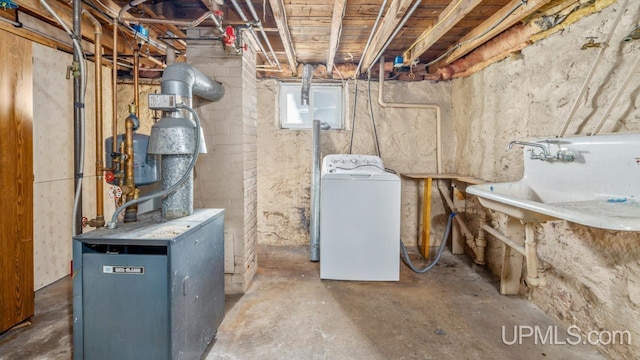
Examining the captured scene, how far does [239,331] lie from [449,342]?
4.04 ft

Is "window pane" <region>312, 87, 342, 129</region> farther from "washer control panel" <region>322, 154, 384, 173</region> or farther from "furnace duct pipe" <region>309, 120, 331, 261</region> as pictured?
"washer control panel" <region>322, 154, 384, 173</region>

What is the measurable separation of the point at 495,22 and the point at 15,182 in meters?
3.22

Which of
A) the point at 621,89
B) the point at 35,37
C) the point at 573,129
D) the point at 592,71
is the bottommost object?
the point at 573,129

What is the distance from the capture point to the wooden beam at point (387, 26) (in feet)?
6.19

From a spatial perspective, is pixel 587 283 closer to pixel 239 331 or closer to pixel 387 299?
pixel 387 299

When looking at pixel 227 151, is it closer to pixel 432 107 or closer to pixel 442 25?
pixel 442 25

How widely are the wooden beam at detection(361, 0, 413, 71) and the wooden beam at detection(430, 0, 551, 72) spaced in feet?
2.24

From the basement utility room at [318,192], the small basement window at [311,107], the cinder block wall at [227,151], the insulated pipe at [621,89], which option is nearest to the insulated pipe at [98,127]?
the basement utility room at [318,192]

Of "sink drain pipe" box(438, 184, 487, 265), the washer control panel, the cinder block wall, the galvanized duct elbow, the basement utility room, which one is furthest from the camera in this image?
the washer control panel

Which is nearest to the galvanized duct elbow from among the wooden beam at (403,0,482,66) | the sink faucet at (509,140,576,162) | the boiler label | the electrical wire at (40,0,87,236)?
the electrical wire at (40,0,87,236)

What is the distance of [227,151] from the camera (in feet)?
7.84

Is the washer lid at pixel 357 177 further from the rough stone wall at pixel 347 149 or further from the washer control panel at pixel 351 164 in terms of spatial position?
the rough stone wall at pixel 347 149

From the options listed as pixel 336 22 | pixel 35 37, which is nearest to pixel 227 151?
pixel 336 22

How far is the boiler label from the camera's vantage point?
4.13 feet
